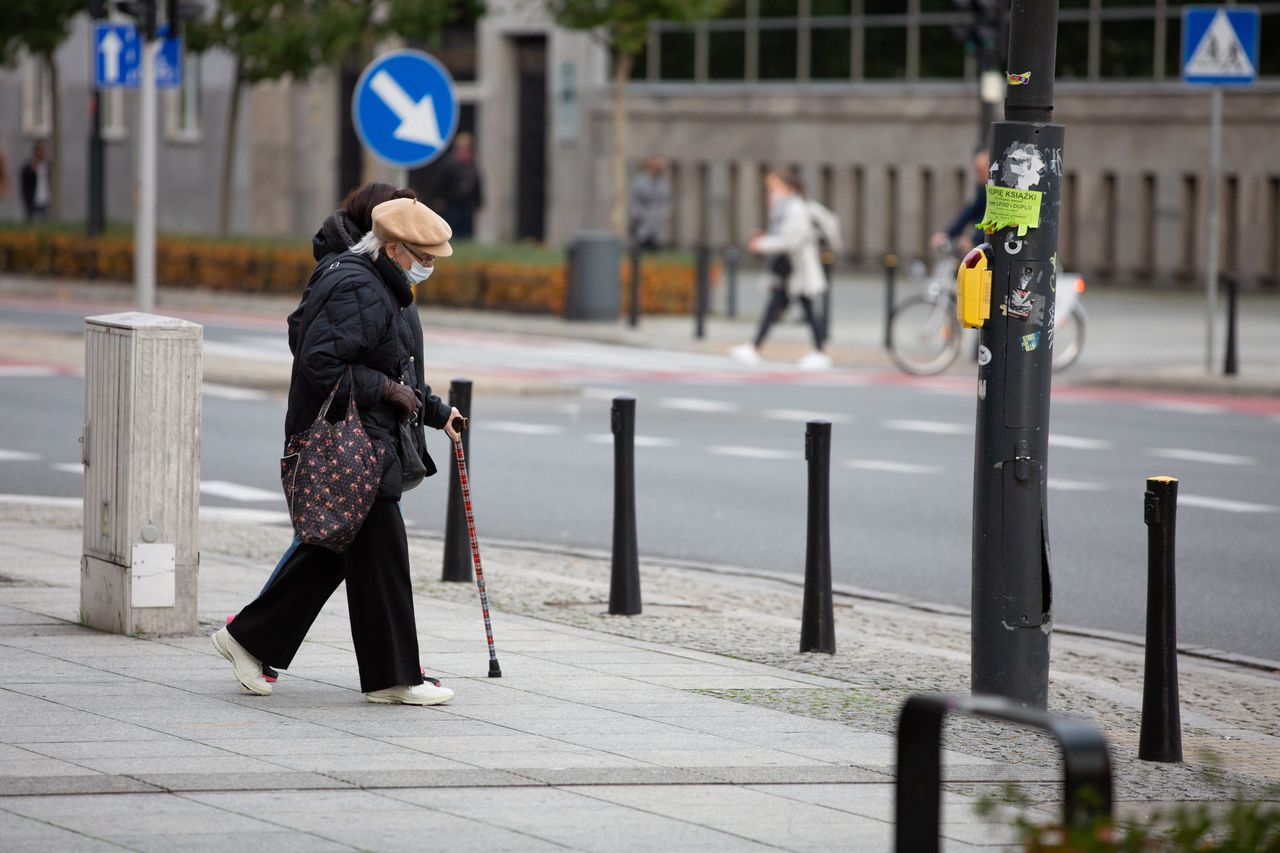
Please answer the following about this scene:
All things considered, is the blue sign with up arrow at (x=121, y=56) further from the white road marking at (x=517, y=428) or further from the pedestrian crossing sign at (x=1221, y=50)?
the pedestrian crossing sign at (x=1221, y=50)

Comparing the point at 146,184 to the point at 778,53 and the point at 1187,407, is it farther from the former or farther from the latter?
the point at 778,53

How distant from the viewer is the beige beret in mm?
6984

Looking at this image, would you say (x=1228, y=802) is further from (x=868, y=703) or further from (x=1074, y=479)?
(x=1074, y=479)

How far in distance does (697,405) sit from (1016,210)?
36.2 ft

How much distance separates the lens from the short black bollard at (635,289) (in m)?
25.2

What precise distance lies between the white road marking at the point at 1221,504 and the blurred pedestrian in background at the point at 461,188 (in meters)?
22.1

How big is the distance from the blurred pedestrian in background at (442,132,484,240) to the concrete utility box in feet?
87.0

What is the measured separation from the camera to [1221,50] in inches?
781

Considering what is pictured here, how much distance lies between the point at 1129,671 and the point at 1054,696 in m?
0.88

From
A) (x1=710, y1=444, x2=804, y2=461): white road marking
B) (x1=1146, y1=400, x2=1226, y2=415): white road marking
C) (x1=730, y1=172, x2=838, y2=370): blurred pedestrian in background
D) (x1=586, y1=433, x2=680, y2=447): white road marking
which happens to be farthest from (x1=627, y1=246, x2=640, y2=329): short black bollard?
(x1=710, y1=444, x2=804, y2=461): white road marking

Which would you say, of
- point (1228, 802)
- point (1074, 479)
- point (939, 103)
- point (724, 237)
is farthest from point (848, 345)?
point (1228, 802)

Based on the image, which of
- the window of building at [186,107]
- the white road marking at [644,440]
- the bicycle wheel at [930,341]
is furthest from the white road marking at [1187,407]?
the window of building at [186,107]

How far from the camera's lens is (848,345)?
2402 cm

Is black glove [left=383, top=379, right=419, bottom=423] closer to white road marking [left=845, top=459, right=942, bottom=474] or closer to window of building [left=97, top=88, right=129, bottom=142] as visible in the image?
white road marking [left=845, top=459, right=942, bottom=474]
